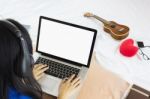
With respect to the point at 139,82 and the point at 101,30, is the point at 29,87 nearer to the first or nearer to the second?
the point at 139,82

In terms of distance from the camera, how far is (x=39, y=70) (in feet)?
3.49

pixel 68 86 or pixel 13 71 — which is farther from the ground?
pixel 13 71

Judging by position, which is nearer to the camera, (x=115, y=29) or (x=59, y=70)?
(x=59, y=70)

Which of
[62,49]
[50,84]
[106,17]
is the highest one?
[106,17]

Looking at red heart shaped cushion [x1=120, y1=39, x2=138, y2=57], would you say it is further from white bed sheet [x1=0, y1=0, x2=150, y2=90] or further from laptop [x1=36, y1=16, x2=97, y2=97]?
laptop [x1=36, y1=16, x2=97, y2=97]

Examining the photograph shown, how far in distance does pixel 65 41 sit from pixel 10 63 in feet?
1.37

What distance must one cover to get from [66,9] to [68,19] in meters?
0.11

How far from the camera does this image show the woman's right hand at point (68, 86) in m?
0.98

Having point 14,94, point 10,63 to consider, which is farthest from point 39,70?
point 10,63

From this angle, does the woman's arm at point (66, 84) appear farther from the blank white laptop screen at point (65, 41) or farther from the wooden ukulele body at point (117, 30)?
the wooden ukulele body at point (117, 30)

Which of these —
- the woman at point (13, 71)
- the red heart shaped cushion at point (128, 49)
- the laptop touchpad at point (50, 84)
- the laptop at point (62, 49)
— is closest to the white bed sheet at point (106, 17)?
the red heart shaped cushion at point (128, 49)

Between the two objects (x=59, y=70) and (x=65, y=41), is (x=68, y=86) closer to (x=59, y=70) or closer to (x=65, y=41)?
(x=59, y=70)

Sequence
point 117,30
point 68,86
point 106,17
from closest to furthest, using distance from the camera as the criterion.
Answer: point 68,86, point 117,30, point 106,17

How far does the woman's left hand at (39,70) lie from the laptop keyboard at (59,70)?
20 millimetres
